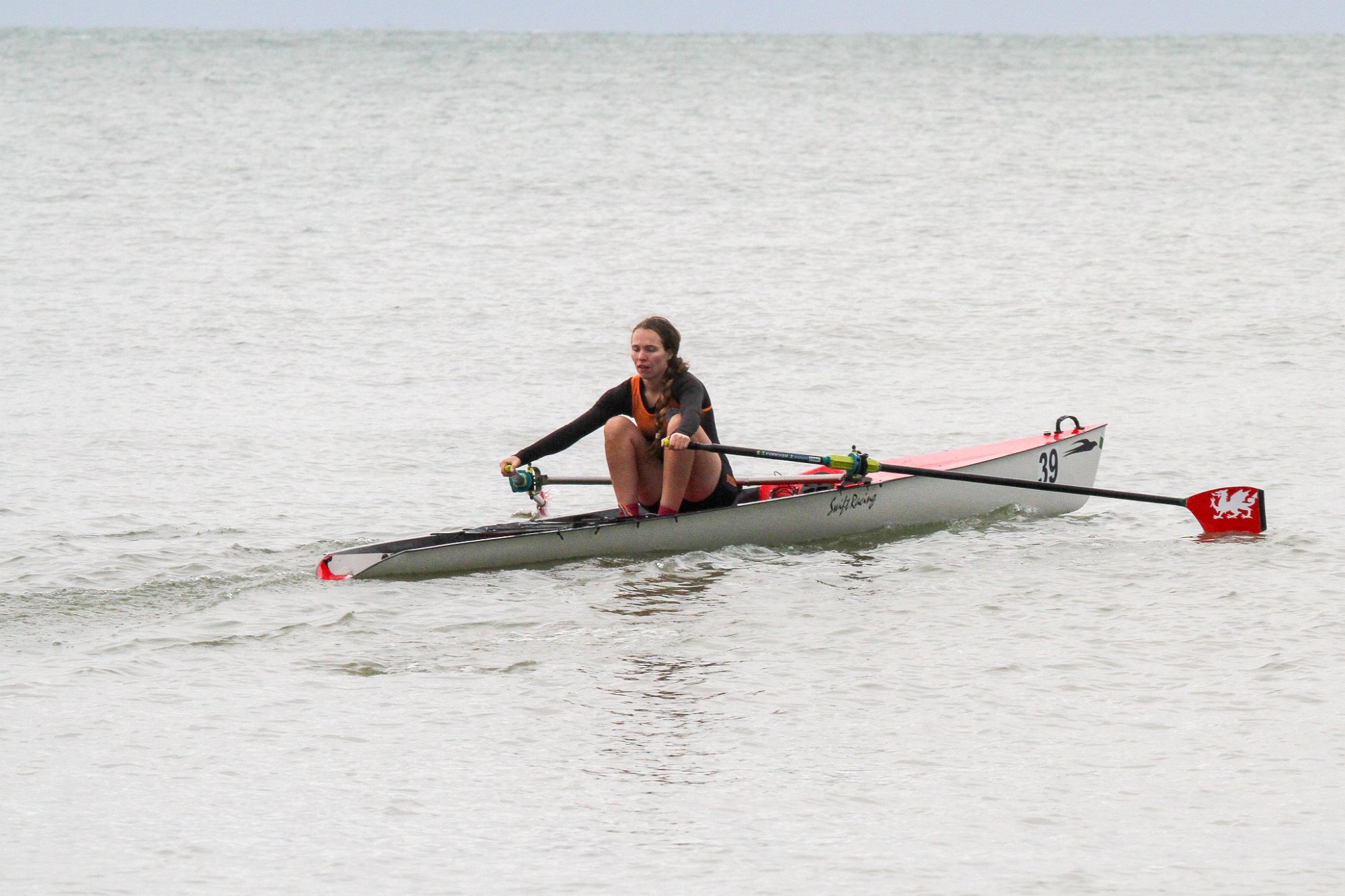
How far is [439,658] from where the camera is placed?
7.01 metres

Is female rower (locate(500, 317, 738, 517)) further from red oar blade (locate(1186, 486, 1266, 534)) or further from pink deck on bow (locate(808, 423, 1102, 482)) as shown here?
red oar blade (locate(1186, 486, 1266, 534))

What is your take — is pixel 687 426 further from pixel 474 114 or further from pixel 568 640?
pixel 474 114

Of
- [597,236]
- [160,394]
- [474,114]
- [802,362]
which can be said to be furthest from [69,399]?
[474,114]

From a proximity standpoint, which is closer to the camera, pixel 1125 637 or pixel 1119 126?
pixel 1125 637

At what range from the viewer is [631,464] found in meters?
8.62

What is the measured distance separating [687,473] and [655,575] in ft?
2.02

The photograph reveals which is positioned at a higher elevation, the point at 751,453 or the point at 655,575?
the point at 751,453

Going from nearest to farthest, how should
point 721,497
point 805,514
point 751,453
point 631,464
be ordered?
point 751,453 < point 631,464 < point 721,497 < point 805,514

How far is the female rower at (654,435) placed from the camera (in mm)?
8375

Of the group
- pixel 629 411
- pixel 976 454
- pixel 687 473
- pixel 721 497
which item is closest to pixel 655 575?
pixel 687 473

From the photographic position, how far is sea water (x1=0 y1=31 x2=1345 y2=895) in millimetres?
5148

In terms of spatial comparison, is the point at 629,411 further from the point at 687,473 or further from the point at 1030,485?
the point at 1030,485

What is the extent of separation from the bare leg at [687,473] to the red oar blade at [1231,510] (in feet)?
9.73

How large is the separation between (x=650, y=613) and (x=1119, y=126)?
46.2 metres
